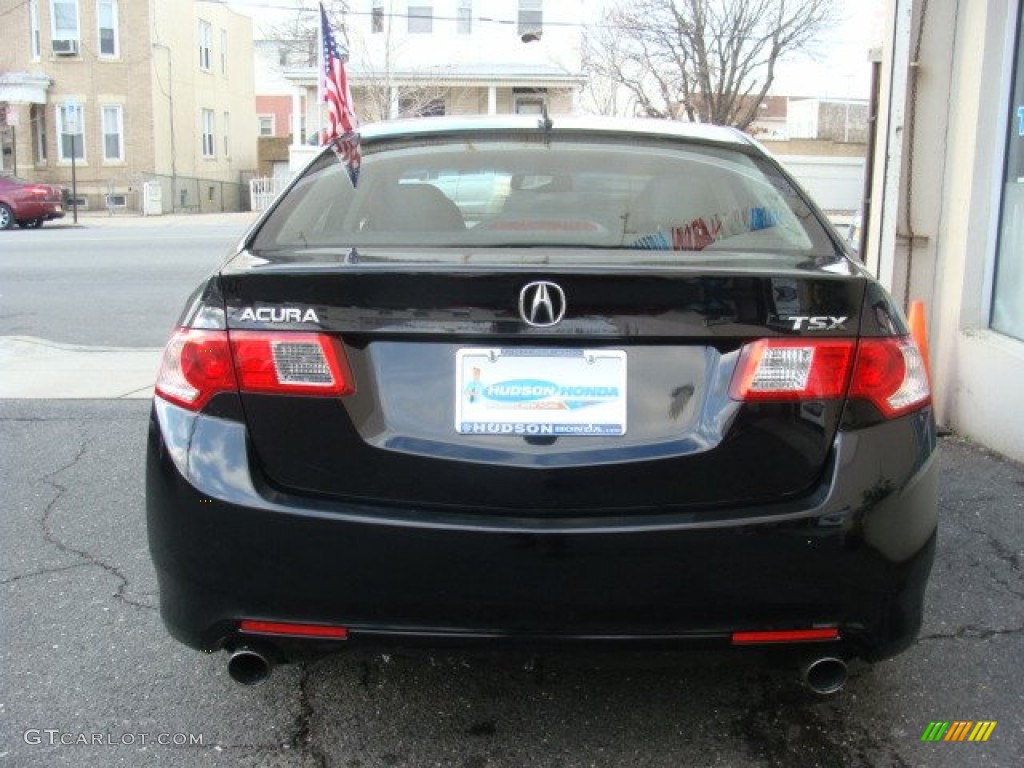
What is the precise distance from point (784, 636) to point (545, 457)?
27.6 inches

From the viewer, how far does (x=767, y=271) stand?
7.68 ft

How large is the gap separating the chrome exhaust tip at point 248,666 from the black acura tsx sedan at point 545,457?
0.19ft

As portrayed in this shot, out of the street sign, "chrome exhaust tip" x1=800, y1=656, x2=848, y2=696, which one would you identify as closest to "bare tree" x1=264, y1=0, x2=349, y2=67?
the street sign

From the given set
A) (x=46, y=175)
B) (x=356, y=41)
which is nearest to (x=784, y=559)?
(x=356, y=41)

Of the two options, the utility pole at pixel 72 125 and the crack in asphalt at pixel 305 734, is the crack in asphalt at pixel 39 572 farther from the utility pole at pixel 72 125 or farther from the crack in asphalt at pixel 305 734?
the utility pole at pixel 72 125

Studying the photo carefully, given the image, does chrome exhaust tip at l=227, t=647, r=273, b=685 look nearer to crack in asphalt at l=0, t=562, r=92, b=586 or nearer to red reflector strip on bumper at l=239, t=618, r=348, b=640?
red reflector strip on bumper at l=239, t=618, r=348, b=640

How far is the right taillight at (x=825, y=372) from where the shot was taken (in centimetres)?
229

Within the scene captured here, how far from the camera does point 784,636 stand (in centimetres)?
234

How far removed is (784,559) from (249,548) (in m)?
1.22

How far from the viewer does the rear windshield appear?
2.75 metres

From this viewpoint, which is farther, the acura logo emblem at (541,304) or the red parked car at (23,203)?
the red parked car at (23,203)

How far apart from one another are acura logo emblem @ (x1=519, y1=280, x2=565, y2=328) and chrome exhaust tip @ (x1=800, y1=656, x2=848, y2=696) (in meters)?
1.02

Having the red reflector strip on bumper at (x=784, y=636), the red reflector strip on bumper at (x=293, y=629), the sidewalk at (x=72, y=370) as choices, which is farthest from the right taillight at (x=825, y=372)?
the sidewalk at (x=72, y=370)

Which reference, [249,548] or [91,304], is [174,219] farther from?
[249,548]
